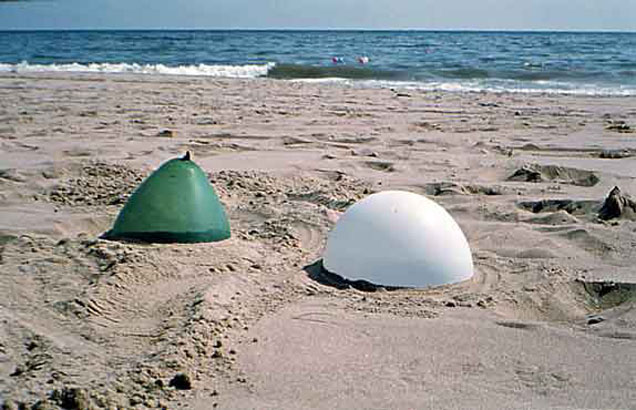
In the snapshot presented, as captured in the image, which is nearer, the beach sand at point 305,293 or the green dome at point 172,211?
the beach sand at point 305,293

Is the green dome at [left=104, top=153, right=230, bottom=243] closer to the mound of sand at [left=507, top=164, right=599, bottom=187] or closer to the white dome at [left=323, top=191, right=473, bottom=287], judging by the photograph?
the white dome at [left=323, top=191, right=473, bottom=287]

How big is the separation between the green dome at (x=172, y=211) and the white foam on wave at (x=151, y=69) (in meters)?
16.2

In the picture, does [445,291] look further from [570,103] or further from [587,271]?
[570,103]

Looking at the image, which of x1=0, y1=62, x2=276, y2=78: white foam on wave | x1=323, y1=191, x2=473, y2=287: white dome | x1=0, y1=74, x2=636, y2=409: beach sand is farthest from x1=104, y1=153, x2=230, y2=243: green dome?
x1=0, y1=62, x2=276, y2=78: white foam on wave

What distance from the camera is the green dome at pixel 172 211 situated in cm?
356

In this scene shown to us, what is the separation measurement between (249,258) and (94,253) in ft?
2.41

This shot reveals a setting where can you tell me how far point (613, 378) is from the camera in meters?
2.42

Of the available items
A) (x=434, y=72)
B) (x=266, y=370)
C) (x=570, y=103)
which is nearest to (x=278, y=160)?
(x=266, y=370)

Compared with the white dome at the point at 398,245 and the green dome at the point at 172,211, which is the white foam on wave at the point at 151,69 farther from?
the white dome at the point at 398,245

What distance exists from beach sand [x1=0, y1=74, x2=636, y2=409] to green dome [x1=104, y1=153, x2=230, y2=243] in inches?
3.1

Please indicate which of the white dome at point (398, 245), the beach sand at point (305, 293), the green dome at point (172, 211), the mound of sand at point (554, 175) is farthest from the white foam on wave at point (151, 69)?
the white dome at point (398, 245)

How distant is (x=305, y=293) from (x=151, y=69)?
63.4ft

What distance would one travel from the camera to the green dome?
11.7 ft

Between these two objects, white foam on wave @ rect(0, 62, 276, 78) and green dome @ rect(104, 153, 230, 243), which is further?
white foam on wave @ rect(0, 62, 276, 78)
